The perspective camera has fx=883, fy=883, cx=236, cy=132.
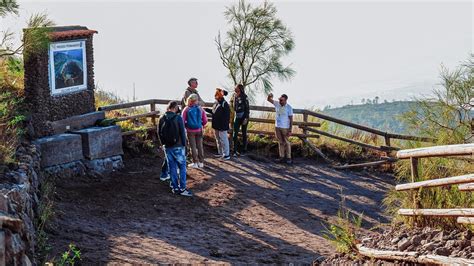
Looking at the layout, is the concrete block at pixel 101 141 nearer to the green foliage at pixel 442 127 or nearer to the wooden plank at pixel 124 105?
the wooden plank at pixel 124 105

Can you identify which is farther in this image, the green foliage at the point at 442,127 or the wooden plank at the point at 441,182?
the green foliage at the point at 442,127

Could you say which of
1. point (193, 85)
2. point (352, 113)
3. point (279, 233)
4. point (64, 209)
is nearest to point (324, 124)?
point (193, 85)

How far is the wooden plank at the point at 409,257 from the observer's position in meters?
9.76

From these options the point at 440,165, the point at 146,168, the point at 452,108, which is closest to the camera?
the point at 440,165

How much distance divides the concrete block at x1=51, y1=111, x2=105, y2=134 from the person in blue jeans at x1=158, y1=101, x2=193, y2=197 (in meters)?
2.26

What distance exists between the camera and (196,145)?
18188 millimetres

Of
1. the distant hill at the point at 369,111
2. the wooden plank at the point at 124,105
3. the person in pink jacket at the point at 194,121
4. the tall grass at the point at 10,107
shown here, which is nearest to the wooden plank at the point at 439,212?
the tall grass at the point at 10,107

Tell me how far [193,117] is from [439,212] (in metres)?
7.70

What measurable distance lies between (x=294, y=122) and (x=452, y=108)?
6.56 metres

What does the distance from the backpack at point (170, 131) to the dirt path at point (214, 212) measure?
110 cm

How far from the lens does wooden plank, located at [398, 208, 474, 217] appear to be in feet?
33.5

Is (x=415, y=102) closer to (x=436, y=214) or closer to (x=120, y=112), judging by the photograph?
(x=436, y=214)

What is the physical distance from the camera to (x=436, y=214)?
10617 millimetres

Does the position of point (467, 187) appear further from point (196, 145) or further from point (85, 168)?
point (85, 168)
